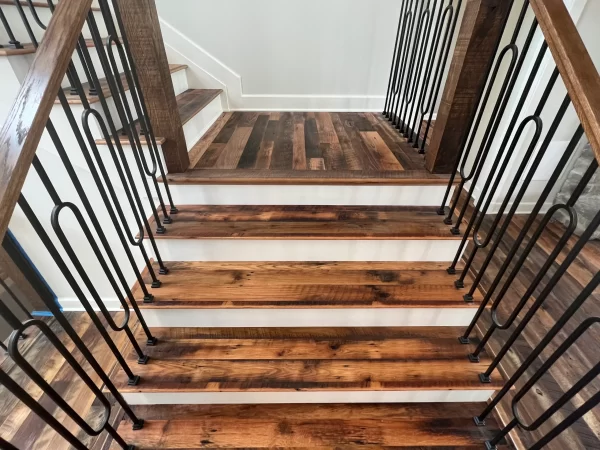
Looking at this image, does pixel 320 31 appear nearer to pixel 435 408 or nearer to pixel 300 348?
pixel 300 348

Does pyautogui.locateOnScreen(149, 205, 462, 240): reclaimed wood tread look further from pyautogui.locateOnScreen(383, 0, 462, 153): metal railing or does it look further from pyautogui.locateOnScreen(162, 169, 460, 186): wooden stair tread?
pyautogui.locateOnScreen(383, 0, 462, 153): metal railing

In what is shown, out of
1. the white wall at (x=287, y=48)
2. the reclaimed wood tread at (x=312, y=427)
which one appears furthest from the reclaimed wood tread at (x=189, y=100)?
the reclaimed wood tread at (x=312, y=427)

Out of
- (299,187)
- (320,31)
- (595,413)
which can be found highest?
(320,31)

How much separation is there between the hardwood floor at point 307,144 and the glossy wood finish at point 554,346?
1009 millimetres

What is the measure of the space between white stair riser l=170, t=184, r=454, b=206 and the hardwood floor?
126 millimetres

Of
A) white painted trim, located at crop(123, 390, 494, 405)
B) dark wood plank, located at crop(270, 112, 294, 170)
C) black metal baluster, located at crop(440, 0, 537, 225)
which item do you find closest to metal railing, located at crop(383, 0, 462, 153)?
black metal baluster, located at crop(440, 0, 537, 225)

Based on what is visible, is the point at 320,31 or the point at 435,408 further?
the point at 320,31

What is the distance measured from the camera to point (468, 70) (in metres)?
1.25

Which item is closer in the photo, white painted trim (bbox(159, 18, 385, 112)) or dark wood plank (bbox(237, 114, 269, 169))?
dark wood plank (bbox(237, 114, 269, 169))

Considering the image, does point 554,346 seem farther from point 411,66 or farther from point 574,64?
point 411,66

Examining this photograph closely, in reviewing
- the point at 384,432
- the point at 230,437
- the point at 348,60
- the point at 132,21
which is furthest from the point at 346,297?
the point at 348,60

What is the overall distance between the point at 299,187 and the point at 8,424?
2.29m

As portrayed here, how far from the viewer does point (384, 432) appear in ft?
3.97

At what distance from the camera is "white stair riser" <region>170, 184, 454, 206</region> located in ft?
5.22
